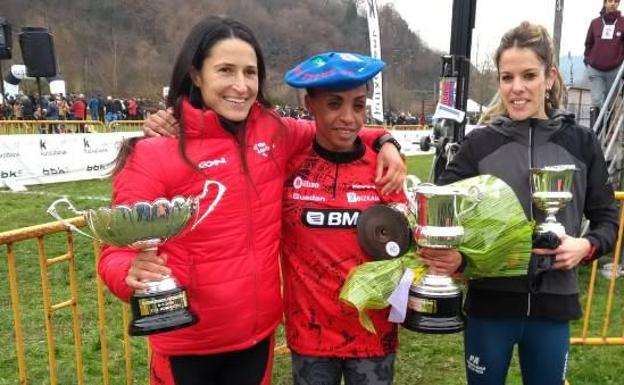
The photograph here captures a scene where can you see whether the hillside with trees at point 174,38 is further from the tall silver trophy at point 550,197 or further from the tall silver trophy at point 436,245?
the tall silver trophy at point 436,245

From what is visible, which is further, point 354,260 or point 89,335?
point 89,335

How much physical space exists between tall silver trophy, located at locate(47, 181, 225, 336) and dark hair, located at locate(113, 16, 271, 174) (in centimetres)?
28

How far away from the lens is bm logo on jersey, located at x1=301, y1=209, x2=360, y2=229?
6.79 ft

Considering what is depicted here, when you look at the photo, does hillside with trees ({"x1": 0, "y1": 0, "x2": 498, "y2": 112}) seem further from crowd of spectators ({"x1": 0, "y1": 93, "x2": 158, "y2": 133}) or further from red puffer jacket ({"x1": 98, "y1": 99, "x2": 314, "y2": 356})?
red puffer jacket ({"x1": 98, "y1": 99, "x2": 314, "y2": 356})

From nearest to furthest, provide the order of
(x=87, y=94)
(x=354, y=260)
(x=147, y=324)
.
Result: (x=147, y=324)
(x=354, y=260)
(x=87, y=94)

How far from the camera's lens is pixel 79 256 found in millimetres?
6445

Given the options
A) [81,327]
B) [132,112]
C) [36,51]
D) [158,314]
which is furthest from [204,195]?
[132,112]

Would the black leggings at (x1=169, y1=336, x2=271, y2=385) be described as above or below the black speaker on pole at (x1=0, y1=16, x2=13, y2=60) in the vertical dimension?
below

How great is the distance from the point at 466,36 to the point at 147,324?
3922mm

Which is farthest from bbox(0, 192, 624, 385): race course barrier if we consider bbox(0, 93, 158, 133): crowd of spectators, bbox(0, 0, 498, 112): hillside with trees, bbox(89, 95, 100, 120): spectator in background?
bbox(0, 0, 498, 112): hillside with trees

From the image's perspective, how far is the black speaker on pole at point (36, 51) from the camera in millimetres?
7617

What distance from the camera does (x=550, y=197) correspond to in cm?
195

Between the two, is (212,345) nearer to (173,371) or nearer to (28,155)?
(173,371)

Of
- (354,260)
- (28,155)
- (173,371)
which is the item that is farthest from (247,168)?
(28,155)
